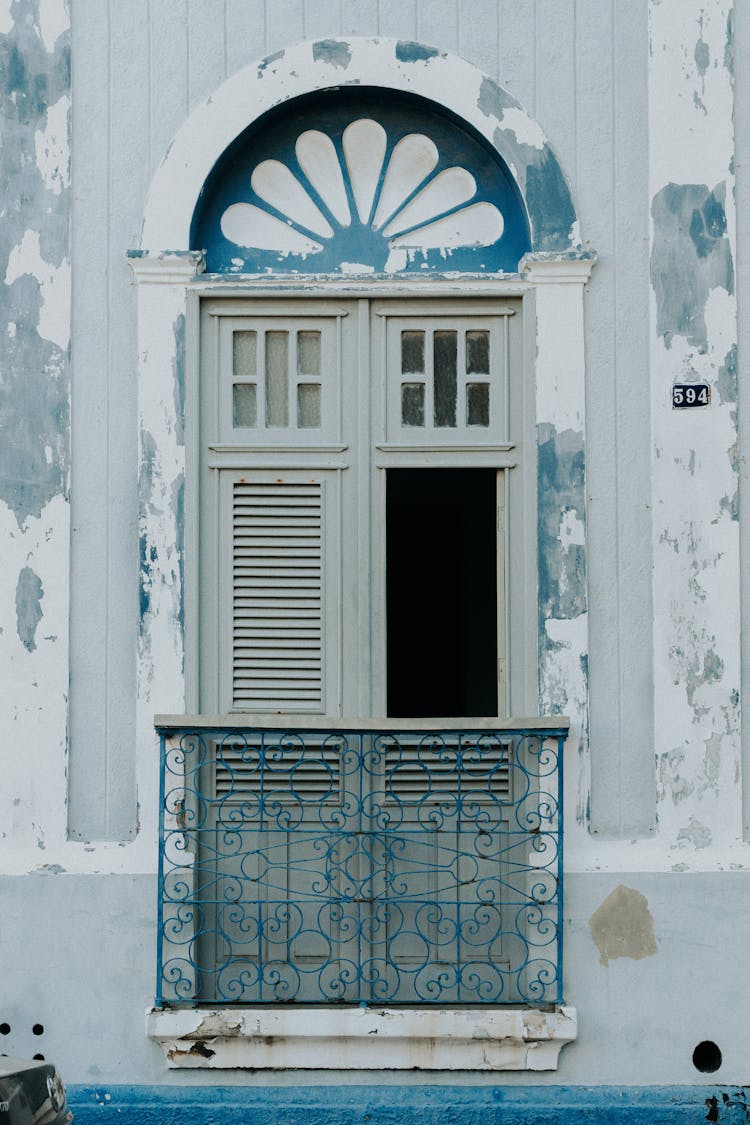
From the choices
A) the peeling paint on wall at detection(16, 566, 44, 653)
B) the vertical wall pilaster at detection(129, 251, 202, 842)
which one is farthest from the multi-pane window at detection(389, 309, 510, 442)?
the peeling paint on wall at detection(16, 566, 44, 653)

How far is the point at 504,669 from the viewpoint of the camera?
245 inches

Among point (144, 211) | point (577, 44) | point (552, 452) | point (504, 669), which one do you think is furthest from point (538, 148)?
point (504, 669)

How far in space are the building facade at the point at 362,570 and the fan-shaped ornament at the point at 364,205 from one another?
0.07 m

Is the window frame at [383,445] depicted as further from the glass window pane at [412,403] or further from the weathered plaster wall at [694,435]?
the weathered plaster wall at [694,435]

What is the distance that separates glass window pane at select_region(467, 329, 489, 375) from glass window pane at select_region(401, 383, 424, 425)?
0.77ft

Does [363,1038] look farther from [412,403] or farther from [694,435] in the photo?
[694,435]

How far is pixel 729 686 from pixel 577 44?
2810 millimetres

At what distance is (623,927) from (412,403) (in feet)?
7.82

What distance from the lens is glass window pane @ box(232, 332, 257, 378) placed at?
636 cm

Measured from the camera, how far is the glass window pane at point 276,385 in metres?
6.35

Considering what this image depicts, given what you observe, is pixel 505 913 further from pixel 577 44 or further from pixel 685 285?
pixel 577 44

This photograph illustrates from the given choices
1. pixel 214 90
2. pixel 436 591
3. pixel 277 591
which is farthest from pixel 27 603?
pixel 436 591

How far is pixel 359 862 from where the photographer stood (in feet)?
20.1

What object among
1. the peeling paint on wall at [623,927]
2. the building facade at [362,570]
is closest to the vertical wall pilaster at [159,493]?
the building facade at [362,570]
